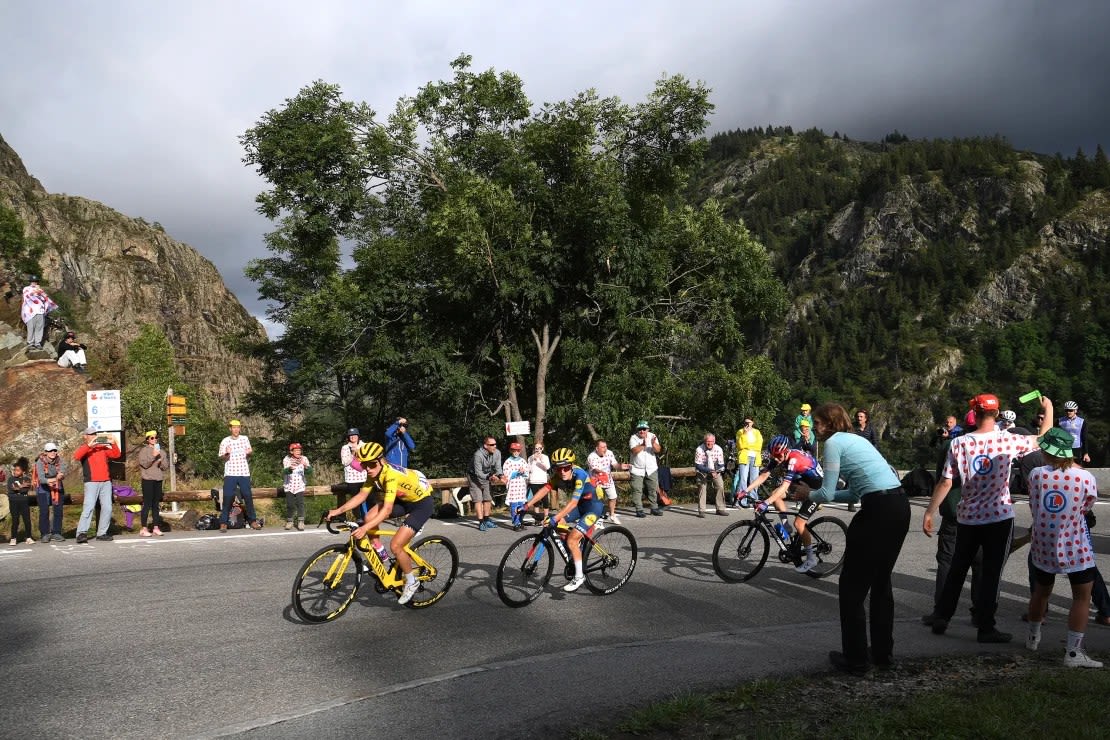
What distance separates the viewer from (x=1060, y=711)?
4766 mm

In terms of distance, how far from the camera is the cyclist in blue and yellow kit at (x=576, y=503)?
9000 millimetres

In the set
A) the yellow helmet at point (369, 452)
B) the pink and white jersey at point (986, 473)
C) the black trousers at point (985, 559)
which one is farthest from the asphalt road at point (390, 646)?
the yellow helmet at point (369, 452)

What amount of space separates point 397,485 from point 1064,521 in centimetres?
573

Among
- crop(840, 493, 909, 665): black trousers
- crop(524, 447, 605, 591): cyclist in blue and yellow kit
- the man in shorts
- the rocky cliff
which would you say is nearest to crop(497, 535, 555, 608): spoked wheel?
crop(524, 447, 605, 591): cyclist in blue and yellow kit

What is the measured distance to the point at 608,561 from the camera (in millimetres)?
9297

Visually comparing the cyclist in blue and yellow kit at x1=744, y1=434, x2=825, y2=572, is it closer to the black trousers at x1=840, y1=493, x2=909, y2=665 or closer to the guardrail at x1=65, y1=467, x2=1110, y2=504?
the black trousers at x1=840, y1=493, x2=909, y2=665

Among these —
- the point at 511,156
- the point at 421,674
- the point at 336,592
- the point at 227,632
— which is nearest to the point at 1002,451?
the point at 421,674

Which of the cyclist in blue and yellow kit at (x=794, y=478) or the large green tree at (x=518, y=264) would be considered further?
the large green tree at (x=518, y=264)

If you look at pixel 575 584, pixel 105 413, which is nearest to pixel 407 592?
pixel 575 584

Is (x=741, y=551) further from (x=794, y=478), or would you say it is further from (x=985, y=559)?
(x=985, y=559)

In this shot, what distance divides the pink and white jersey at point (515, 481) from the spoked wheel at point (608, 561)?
249 inches

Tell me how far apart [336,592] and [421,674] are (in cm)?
208

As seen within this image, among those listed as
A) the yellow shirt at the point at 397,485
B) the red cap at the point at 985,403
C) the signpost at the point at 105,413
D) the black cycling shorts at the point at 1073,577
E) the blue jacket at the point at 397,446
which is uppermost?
the signpost at the point at 105,413

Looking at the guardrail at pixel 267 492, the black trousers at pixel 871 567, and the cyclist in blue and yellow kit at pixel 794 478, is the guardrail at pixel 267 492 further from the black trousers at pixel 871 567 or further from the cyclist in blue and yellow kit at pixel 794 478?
the black trousers at pixel 871 567
